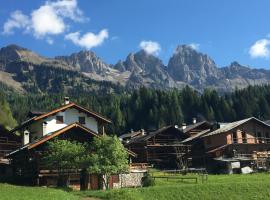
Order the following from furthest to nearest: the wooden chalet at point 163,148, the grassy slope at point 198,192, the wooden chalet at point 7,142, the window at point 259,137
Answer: the wooden chalet at point 163,148 → the window at point 259,137 → the wooden chalet at point 7,142 → the grassy slope at point 198,192

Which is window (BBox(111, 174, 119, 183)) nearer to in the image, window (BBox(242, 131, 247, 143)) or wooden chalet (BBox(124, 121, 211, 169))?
window (BBox(242, 131, 247, 143))

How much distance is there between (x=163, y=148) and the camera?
89.9 meters

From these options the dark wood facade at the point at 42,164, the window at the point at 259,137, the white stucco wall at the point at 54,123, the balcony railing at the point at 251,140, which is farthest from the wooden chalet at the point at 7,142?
the window at the point at 259,137

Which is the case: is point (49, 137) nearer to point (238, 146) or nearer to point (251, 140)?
point (238, 146)

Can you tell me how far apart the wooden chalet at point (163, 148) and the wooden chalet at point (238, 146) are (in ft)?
24.2

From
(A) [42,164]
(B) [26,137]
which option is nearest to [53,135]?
(A) [42,164]

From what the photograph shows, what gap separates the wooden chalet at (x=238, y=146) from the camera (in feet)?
230

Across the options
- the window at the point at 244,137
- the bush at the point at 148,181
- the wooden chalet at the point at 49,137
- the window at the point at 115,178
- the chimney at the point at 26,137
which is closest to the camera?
the bush at the point at 148,181

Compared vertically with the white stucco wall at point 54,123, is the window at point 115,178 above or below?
below

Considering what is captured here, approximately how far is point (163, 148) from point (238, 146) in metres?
18.9

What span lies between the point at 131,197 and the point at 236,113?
361ft

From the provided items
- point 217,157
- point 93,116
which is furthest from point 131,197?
point 217,157

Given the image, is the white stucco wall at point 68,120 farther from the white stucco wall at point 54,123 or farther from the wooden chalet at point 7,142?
the wooden chalet at point 7,142

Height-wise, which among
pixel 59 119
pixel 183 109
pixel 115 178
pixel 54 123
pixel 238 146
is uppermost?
pixel 183 109
